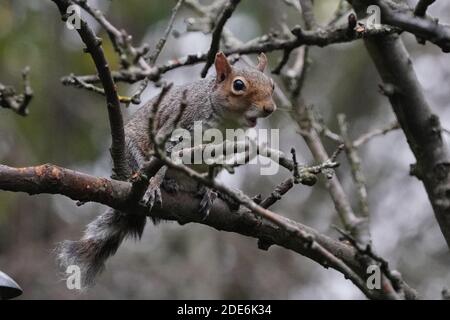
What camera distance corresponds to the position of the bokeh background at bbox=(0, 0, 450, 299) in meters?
6.95

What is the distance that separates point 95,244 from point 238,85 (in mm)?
875

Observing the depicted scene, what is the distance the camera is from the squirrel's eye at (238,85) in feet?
10.7

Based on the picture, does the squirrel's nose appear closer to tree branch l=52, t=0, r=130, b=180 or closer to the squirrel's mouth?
the squirrel's mouth

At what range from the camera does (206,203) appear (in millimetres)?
2709

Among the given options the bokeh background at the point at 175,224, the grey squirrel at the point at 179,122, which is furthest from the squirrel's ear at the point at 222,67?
the bokeh background at the point at 175,224

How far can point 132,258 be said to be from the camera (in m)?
7.15

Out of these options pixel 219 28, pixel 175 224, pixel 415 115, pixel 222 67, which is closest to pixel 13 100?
pixel 219 28

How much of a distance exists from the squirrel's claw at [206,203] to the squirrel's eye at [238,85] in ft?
2.05

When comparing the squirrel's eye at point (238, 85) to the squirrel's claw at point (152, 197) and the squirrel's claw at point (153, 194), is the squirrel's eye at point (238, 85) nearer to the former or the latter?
the squirrel's claw at point (153, 194)

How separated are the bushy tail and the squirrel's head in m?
0.59

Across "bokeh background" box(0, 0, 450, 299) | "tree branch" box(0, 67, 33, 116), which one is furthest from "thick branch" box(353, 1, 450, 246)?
"bokeh background" box(0, 0, 450, 299)

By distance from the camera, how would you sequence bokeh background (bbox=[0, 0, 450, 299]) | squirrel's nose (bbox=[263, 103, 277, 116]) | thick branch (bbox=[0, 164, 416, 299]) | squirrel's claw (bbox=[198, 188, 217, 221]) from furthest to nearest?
bokeh background (bbox=[0, 0, 450, 299]), squirrel's nose (bbox=[263, 103, 277, 116]), squirrel's claw (bbox=[198, 188, 217, 221]), thick branch (bbox=[0, 164, 416, 299])
